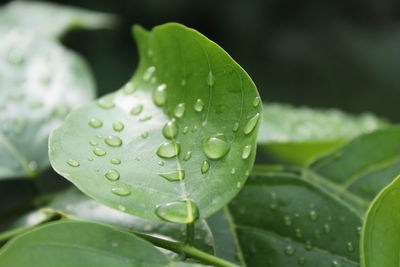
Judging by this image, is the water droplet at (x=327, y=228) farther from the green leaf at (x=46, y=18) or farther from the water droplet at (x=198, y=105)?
the green leaf at (x=46, y=18)

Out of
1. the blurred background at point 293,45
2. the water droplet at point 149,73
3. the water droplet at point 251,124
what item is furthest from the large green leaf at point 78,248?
the blurred background at point 293,45

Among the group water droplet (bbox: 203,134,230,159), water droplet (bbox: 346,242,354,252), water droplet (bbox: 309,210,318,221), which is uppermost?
water droplet (bbox: 203,134,230,159)

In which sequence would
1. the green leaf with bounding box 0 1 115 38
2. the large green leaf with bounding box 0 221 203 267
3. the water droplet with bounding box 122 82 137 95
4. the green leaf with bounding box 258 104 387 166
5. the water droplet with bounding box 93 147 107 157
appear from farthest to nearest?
the green leaf with bounding box 0 1 115 38
the green leaf with bounding box 258 104 387 166
the water droplet with bounding box 122 82 137 95
the water droplet with bounding box 93 147 107 157
the large green leaf with bounding box 0 221 203 267

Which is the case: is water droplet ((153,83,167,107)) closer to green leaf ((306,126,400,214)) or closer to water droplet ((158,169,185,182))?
water droplet ((158,169,185,182))

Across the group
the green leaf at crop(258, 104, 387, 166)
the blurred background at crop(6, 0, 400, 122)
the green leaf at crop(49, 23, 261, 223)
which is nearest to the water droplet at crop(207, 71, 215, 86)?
the green leaf at crop(49, 23, 261, 223)

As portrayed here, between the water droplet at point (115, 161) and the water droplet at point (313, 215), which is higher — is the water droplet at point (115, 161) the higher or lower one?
the higher one

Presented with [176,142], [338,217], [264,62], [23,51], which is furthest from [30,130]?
[264,62]

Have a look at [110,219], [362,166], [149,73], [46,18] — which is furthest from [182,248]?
[46,18]
